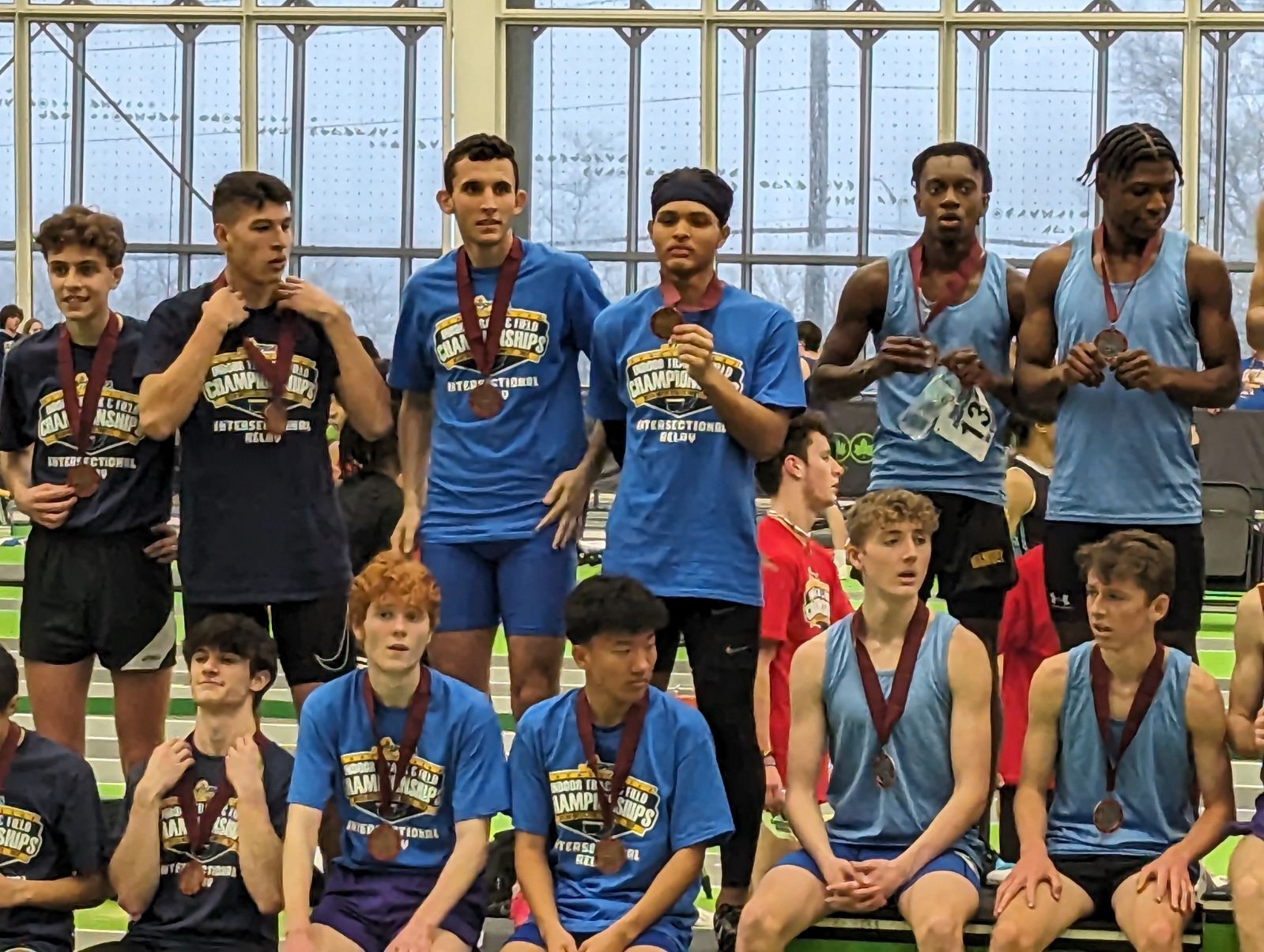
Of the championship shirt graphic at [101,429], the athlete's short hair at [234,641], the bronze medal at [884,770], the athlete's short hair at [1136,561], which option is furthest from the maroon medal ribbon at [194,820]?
the athlete's short hair at [1136,561]

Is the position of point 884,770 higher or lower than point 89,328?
lower

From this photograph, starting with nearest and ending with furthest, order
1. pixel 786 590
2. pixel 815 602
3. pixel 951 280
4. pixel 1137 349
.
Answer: pixel 1137 349
pixel 951 280
pixel 786 590
pixel 815 602

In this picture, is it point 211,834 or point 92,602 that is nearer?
point 211,834

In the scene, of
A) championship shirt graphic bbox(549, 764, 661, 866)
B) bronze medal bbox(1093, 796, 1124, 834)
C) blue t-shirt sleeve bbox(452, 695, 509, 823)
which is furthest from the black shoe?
bronze medal bbox(1093, 796, 1124, 834)

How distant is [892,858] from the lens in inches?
145

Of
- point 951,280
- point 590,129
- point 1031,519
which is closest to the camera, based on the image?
point 951,280

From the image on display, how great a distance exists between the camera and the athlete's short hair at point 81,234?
13.4 ft

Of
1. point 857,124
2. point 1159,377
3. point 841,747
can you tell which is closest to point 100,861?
point 841,747

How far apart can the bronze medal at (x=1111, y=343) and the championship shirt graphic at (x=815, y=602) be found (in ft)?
3.53

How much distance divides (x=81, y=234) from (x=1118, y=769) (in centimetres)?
278

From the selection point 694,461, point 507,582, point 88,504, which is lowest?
point 507,582

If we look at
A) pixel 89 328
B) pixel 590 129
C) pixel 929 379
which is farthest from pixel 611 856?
pixel 590 129

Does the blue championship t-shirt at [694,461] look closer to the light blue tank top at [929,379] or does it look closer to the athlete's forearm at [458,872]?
the light blue tank top at [929,379]

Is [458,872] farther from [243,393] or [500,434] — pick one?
[243,393]
